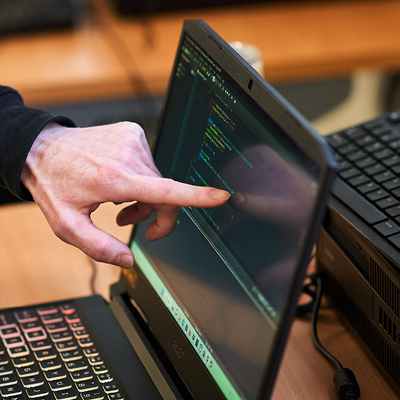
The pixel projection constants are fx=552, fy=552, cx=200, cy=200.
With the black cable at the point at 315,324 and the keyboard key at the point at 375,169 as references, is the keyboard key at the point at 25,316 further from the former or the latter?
the keyboard key at the point at 375,169

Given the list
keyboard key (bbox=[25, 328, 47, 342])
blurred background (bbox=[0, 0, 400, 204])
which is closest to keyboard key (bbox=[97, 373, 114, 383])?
keyboard key (bbox=[25, 328, 47, 342])

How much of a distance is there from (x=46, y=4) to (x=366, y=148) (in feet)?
3.61

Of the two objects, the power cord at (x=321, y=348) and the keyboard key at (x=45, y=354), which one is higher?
the power cord at (x=321, y=348)

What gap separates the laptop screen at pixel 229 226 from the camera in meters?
0.42

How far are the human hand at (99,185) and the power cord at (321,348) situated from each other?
9.3 inches

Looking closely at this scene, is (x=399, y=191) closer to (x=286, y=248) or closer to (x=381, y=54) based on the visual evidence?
(x=286, y=248)

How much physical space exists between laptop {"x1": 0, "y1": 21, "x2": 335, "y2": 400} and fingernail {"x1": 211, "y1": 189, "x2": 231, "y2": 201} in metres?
0.01

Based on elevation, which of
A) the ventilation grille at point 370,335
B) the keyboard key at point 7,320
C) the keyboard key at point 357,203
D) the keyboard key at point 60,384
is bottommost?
the keyboard key at point 7,320

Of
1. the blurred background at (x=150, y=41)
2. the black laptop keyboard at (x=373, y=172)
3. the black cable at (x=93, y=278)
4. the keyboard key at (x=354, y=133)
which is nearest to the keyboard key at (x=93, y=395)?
the black cable at (x=93, y=278)

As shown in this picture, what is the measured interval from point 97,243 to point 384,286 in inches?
11.5

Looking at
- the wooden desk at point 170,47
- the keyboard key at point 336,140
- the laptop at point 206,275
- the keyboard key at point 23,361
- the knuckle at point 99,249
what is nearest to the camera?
the laptop at point 206,275

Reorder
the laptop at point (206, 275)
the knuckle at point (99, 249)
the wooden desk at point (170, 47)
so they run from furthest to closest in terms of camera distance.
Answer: the wooden desk at point (170, 47) < the knuckle at point (99, 249) < the laptop at point (206, 275)

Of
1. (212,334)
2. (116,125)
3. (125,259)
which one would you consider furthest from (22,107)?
(212,334)

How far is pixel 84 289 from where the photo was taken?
791mm
